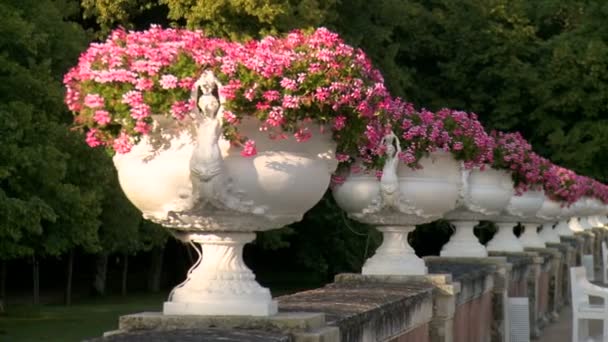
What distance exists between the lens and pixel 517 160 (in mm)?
16250

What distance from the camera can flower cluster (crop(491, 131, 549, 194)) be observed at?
1586 cm

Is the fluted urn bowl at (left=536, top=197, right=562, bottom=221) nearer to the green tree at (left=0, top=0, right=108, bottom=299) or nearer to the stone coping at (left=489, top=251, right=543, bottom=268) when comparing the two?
the stone coping at (left=489, top=251, right=543, bottom=268)

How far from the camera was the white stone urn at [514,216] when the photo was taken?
19000 millimetres

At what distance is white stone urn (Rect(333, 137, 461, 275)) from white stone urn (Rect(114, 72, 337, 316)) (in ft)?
11.7

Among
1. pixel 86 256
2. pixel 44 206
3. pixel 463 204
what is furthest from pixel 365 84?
pixel 86 256

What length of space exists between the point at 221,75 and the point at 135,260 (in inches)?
1635

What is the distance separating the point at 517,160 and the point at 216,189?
9587mm

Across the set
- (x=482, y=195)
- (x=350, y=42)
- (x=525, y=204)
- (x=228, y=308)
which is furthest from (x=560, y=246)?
Result: (x=228, y=308)

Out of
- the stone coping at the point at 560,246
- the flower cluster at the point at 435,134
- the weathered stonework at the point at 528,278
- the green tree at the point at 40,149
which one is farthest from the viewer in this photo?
the green tree at the point at 40,149

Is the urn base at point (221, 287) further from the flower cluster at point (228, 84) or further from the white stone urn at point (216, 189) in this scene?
the flower cluster at point (228, 84)

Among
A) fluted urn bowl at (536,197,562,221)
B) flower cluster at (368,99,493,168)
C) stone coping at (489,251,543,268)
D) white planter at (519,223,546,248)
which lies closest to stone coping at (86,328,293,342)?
flower cluster at (368,99,493,168)

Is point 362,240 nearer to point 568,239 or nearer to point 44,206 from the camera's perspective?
point 568,239

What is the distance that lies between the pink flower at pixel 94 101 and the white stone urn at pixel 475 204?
8.04 metres

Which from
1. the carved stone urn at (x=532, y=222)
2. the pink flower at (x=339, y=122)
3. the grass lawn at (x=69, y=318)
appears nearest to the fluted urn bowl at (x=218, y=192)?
the pink flower at (x=339, y=122)
